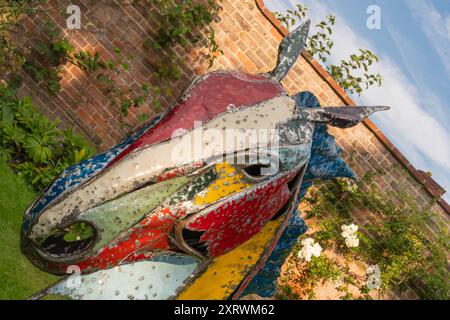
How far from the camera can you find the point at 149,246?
1.90 m

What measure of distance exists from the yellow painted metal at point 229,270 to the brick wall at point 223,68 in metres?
4.55

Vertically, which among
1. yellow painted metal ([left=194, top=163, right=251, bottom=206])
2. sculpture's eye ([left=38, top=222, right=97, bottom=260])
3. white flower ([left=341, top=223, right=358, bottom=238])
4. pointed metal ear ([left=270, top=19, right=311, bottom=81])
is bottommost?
white flower ([left=341, top=223, right=358, bottom=238])

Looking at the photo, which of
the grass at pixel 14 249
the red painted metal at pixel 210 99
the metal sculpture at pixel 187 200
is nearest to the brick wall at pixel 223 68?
the grass at pixel 14 249

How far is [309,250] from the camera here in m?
6.31

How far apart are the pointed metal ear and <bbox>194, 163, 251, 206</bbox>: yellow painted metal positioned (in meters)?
0.58

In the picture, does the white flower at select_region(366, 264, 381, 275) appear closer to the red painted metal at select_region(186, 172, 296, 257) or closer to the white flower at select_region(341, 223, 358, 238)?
the white flower at select_region(341, 223, 358, 238)

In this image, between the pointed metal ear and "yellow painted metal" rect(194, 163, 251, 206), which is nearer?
"yellow painted metal" rect(194, 163, 251, 206)

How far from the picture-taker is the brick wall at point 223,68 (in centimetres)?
671

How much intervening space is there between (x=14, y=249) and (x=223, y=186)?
3.87 metres

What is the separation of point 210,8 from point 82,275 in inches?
211

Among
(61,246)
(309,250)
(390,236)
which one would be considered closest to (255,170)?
(61,246)

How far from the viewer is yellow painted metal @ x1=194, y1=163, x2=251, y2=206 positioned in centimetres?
192

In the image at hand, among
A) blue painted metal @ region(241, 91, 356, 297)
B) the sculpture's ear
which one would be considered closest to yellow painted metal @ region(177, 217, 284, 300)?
blue painted metal @ region(241, 91, 356, 297)
